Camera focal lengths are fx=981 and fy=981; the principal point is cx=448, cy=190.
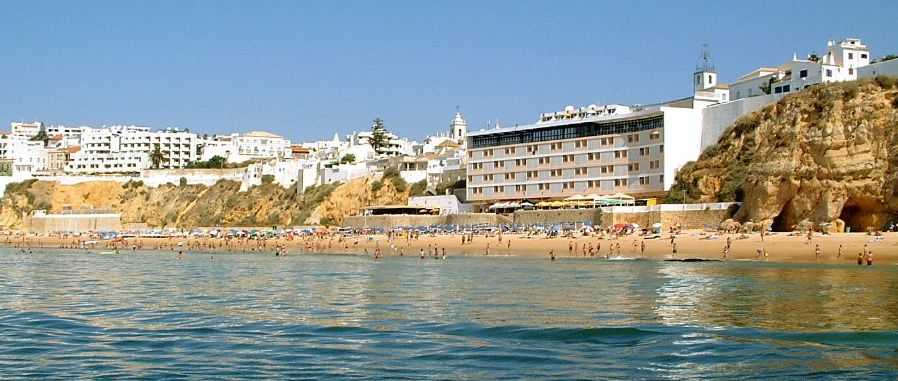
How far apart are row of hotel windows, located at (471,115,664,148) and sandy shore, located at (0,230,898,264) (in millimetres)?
11491

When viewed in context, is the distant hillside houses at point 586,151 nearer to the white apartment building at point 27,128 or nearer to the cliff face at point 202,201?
the cliff face at point 202,201

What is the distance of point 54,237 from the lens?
82.0 metres

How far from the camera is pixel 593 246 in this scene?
48781 mm

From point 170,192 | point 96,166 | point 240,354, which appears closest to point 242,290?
point 240,354

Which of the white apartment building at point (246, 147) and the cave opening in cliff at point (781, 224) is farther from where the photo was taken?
the white apartment building at point (246, 147)

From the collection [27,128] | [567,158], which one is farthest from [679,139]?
[27,128]

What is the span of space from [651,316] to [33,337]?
42.4 feet

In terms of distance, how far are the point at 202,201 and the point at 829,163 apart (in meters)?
63.2

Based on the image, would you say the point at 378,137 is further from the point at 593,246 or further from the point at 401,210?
the point at 593,246

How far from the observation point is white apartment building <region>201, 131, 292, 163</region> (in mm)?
114438

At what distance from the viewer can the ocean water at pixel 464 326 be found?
51.9 feet

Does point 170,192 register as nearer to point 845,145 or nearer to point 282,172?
point 282,172

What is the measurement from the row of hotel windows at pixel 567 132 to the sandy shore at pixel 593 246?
11.5 metres

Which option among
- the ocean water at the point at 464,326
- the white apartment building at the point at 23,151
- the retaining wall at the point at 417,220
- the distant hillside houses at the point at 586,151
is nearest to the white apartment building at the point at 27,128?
the white apartment building at the point at 23,151
